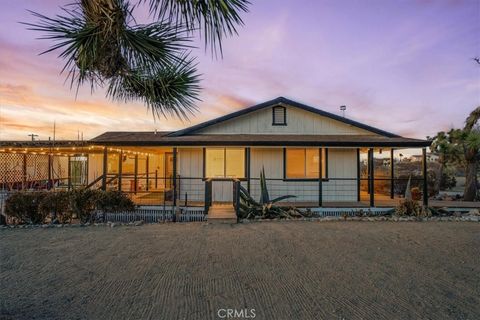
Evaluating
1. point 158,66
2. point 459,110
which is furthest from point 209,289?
point 459,110

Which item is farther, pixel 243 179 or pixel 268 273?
pixel 243 179

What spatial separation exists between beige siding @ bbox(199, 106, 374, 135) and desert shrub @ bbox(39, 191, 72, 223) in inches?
241

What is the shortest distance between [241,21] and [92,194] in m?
7.02

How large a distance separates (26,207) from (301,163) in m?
9.80

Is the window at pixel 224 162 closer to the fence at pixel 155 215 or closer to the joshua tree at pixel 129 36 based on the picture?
the fence at pixel 155 215

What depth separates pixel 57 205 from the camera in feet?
24.6

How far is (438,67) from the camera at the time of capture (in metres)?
13.9

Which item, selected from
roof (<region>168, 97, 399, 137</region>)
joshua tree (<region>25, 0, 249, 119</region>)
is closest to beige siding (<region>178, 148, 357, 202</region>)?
roof (<region>168, 97, 399, 137</region>)

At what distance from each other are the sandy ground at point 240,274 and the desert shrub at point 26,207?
3.05 ft

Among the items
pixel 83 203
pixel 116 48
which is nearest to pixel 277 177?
pixel 83 203

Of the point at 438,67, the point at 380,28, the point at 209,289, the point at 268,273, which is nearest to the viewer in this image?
the point at 209,289

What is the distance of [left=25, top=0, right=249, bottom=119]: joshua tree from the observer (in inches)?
109

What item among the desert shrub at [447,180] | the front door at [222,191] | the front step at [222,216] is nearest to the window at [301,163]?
the front door at [222,191]

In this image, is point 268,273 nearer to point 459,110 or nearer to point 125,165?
point 125,165
